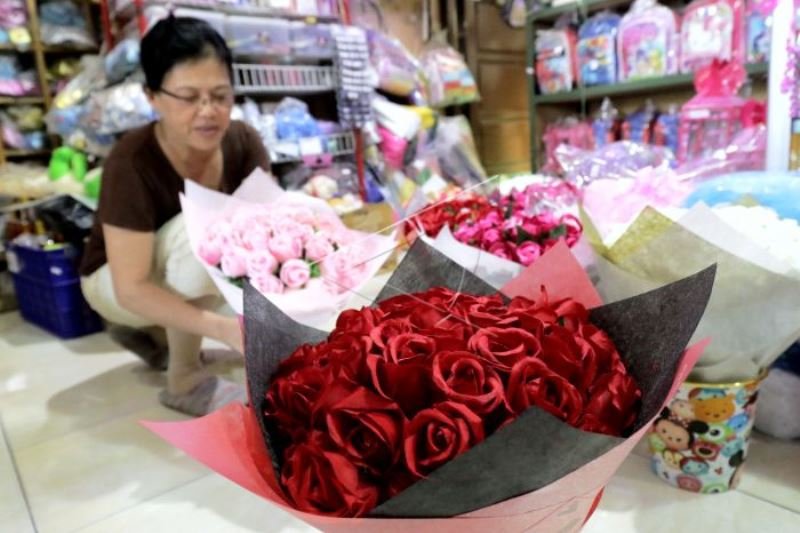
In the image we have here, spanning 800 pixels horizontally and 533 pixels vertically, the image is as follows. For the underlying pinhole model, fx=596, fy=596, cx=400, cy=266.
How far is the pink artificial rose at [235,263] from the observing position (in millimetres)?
888

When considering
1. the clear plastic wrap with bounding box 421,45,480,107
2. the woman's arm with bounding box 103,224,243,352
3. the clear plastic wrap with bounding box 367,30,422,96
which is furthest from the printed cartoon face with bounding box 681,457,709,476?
the clear plastic wrap with bounding box 421,45,480,107

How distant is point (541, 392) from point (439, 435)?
0.08 metres

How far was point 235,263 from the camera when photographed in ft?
2.92

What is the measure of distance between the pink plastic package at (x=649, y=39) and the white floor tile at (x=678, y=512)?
1922mm

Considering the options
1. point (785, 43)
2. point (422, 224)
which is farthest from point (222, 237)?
point (785, 43)

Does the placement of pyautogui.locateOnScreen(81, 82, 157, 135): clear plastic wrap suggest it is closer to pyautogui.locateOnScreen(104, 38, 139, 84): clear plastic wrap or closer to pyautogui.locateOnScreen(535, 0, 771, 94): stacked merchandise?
pyautogui.locateOnScreen(104, 38, 139, 84): clear plastic wrap

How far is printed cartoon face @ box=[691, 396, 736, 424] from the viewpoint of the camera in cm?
82

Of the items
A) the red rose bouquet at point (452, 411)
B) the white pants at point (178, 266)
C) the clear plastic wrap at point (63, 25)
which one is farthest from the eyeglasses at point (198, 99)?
the clear plastic wrap at point (63, 25)

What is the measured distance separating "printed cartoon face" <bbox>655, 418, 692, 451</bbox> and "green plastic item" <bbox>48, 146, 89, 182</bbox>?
2093 mm

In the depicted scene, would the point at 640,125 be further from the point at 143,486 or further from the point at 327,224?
the point at 143,486

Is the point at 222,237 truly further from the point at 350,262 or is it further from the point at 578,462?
the point at 578,462

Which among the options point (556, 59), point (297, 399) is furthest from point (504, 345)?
point (556, 59)

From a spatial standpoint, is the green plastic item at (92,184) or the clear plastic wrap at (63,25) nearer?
the green plastic item at (92,184)

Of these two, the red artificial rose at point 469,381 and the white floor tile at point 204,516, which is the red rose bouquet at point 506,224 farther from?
the white floor tile at point 204,516
